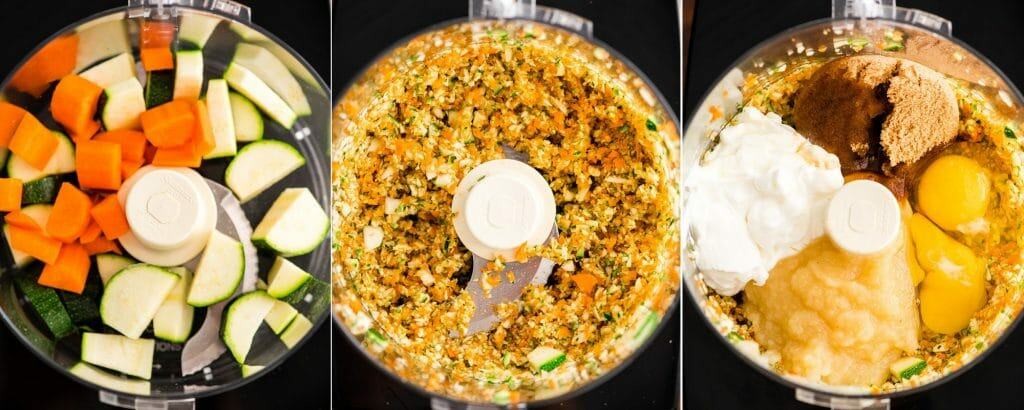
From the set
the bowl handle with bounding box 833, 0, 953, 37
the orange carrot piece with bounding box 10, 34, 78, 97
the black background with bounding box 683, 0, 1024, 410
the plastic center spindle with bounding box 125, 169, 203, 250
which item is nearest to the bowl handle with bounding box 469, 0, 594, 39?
the black background with bounding box 683, 0, 1024, 410

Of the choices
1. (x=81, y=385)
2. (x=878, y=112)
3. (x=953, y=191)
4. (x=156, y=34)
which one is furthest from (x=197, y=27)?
(x=953, y=191)

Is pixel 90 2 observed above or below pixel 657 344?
above

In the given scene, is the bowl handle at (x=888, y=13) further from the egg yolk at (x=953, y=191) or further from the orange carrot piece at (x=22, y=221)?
the orange carrot piece at (x=22, y=221)

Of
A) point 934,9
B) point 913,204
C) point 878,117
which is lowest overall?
point 913,204

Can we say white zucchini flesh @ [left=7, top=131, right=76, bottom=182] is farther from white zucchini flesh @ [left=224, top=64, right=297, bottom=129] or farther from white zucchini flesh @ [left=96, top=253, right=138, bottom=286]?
white zucchini flesh @ [left=224, top=64, right=297, bottom=129]

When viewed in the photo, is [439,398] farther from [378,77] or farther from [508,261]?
Answer: [378,77]

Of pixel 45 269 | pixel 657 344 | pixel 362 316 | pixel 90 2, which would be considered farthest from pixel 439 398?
pixel 90 2

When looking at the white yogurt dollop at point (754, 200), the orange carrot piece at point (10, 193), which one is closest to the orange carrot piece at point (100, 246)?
the orange carrot piece at point (10, 193)
